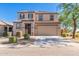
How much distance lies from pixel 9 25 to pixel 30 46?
1101 millimetres

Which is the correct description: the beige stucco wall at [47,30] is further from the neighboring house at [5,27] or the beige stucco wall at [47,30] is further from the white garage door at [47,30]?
the neighboring house at [5,27]

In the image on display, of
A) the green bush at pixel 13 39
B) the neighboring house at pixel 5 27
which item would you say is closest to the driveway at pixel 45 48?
the green bush at pixel 13 39

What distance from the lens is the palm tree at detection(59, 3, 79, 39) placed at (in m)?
9.51

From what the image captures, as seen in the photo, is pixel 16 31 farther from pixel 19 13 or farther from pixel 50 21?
pixel 50 21

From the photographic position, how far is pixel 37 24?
935 centimetres

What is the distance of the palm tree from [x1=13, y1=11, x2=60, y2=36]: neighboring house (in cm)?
39

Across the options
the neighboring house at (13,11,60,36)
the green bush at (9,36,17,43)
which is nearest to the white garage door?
the neighboring house at (13,11,60,36)

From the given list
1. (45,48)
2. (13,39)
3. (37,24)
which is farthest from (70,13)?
(13,39)

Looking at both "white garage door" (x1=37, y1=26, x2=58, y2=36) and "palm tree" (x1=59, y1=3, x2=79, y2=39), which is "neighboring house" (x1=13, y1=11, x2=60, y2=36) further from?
"palm tree" (x1=59, y1=3, x2=79, y2=39)

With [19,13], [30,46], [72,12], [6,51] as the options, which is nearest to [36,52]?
[30,46]

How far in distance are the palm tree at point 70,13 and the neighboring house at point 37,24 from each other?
39cm

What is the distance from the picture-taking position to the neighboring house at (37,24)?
918cm

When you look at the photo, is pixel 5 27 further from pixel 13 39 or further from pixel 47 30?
pixel 47 30

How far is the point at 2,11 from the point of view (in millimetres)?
8859
